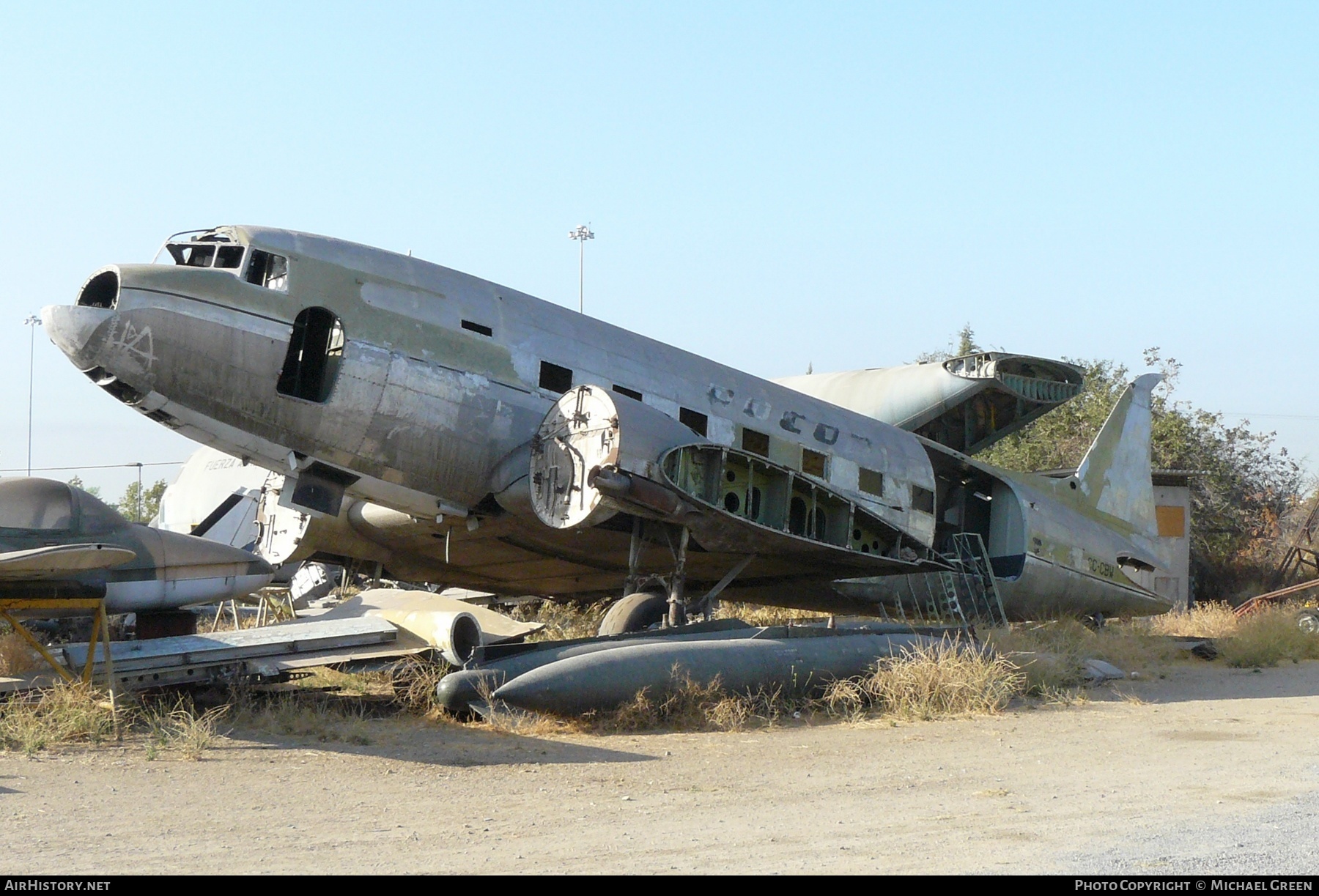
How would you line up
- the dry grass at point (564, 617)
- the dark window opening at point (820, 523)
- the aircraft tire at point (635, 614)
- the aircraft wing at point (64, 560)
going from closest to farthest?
the aircraft wing at point (64, 560), the aircraft tire at point (635, 614), the dark window opening at point (820, 523), the dry grass at point (564, 617)

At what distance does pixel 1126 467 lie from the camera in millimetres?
21609

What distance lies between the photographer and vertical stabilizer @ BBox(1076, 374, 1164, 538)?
824 inches

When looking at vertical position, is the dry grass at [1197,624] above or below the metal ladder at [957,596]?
below

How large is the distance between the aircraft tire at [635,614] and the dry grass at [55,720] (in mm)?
5445

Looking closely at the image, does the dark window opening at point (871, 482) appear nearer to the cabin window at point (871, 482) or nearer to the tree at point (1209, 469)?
the cabin window at point (871, 482)

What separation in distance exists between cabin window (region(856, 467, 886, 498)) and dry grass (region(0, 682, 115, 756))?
33.2ft

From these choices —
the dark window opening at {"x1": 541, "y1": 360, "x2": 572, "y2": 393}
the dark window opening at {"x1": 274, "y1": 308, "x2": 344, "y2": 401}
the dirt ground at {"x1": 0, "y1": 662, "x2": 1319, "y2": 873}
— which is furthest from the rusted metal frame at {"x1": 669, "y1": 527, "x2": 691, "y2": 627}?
the dark window opening at {"x1": 274, "y1": 308, "x2": 344, "y2": 401}

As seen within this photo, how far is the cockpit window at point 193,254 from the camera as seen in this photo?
13.4m

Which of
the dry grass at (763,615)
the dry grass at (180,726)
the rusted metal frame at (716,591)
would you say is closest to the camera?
the dry grass at (180,726)

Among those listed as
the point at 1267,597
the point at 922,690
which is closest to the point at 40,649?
the point at 922,690

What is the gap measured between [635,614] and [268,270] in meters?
5.70

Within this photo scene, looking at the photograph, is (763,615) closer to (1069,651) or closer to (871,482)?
(871,482)

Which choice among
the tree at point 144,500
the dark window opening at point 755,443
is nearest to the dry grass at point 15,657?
the dark window opening at point 755,443

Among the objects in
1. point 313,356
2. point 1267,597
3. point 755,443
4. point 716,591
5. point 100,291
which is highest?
point 100,291
